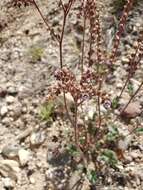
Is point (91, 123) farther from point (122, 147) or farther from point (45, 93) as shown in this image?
point (45, 93)

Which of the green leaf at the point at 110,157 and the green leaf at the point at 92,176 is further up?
the green leaf at the point at 110,157

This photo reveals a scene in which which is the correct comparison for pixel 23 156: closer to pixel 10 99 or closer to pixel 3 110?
pixel 3 110

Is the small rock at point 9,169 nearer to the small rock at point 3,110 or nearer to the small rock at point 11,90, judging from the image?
the small rock at point 3,110

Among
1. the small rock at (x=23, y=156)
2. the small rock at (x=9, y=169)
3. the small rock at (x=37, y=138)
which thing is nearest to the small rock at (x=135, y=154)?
the small rock at (x=37, y=138)

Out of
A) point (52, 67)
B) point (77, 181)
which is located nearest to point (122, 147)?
point (77, 181)

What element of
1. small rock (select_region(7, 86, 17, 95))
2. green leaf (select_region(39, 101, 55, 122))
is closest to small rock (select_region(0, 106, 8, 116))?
small rock (select_region(7, 86, 17, 95))

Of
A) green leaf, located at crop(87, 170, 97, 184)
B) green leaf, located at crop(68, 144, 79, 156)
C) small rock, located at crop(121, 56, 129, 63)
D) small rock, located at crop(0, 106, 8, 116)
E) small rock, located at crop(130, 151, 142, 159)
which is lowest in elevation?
green leaf, located at crop(87, 170, 97, 184)

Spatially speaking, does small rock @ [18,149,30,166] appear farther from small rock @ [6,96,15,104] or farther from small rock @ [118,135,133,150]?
small rock @ [118,135,133,150]
